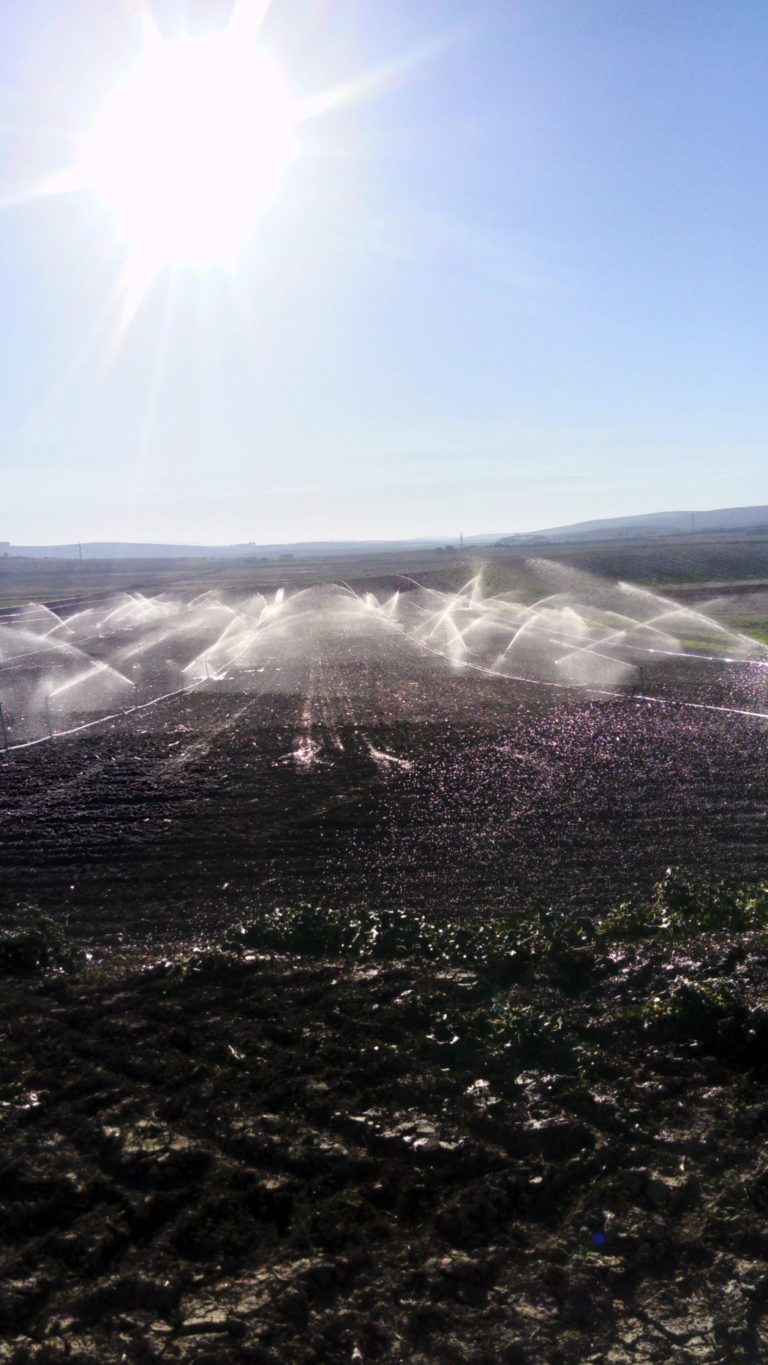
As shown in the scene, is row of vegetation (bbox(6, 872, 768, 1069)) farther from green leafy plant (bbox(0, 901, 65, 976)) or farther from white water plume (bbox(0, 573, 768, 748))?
white water plume (bbox(0, 573, 768, 748))

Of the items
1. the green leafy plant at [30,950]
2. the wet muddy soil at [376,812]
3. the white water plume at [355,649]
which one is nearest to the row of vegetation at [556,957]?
the green leafy plant at [30,950]

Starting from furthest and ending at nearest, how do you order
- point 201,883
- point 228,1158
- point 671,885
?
1. point 201,883
2. point 671,885
3. point 228,1158

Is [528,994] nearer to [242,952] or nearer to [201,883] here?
[242,952]

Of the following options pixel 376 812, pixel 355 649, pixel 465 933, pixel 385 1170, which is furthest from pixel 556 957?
pixel 355 649

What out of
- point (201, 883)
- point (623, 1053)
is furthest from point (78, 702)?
point (623, 1053)

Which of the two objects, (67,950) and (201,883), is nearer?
(67,950)

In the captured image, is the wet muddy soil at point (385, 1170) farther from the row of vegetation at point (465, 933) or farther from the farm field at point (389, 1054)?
the row of vegetation at point (465, 933)

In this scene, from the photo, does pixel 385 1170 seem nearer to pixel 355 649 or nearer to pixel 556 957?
pixel 556 957

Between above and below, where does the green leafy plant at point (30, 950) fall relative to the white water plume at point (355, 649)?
below

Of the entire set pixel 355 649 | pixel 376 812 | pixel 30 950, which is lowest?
pixel 376 812
